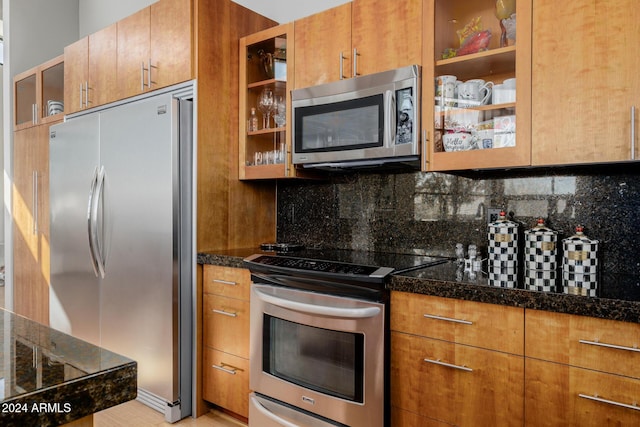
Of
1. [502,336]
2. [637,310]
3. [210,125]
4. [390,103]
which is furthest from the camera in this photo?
[210,125]

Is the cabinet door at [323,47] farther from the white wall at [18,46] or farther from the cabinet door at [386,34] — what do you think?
the white wall at [18,46]

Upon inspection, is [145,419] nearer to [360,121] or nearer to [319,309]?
[319,309]

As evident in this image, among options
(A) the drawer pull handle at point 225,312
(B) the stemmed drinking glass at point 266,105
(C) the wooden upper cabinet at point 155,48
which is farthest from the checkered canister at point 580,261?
(C) the wooden upper cabinet at point 155,48

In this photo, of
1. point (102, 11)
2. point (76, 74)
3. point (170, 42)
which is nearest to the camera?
point (170, 42)

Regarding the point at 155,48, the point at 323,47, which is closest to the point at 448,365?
the point at 323,47

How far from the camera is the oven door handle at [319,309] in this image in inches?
69.4

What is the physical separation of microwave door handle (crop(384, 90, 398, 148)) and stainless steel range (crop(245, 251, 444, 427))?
569mm

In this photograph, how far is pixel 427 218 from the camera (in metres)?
2.34

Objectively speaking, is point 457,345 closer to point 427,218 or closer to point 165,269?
point 427,218

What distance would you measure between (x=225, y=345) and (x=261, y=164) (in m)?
1.04

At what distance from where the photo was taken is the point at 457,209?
2.24m

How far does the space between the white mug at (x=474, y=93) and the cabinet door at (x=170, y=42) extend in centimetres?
146

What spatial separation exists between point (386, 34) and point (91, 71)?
2.24 m

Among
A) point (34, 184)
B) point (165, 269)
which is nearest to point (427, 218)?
point (165, 269)
